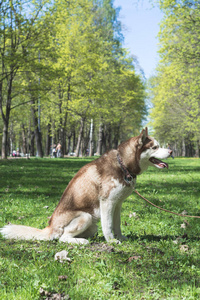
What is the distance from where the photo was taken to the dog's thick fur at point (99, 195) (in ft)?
14.1

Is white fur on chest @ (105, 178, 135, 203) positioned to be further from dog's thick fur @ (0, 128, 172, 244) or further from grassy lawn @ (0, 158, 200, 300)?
grassy lawn @ (0, 158, 200, 300)

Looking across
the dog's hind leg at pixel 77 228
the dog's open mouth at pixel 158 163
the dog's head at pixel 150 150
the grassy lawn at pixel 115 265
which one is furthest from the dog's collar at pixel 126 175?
the grassy lawn at pixel 115 265

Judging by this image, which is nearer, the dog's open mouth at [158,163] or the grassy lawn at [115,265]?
the grassy lawn at [115,265]

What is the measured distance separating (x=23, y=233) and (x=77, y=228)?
32.4 inches

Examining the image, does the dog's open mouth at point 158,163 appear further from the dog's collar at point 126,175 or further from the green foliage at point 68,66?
the green foliage at point 68,66

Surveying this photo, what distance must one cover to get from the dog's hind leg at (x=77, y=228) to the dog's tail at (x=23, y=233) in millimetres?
255

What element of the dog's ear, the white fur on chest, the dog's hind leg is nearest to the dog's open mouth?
the dog's ear

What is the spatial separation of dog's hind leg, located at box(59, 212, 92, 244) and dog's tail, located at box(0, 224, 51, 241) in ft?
0.84

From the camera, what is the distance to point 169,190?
10.1m

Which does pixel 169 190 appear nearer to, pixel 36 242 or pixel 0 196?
pixel 0 196

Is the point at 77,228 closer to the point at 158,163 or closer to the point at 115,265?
the point at 115,265

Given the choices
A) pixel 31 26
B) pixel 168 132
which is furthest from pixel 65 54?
pixel 168 132

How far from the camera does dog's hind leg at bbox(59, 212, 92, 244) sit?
169 inches

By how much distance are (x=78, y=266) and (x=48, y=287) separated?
626 mm
